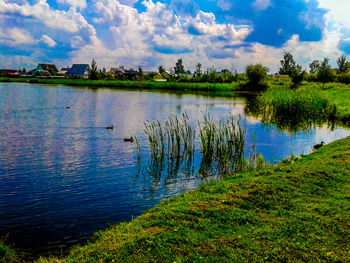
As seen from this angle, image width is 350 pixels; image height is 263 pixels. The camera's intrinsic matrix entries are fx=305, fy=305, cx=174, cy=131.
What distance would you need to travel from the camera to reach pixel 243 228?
7031 millimetres

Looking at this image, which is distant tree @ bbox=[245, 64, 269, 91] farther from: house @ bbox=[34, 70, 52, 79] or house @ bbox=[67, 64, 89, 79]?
house @ bbox=[34, 70, 52, 79]

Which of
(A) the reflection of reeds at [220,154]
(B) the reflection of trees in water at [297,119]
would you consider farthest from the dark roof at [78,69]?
(A) the reflection of reeds at [220,154]

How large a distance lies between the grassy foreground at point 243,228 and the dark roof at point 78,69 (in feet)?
504

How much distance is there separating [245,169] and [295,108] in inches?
901

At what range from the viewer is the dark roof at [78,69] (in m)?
153

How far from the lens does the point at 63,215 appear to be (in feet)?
33.3

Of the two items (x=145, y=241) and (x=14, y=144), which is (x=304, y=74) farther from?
(x=145, y=241)

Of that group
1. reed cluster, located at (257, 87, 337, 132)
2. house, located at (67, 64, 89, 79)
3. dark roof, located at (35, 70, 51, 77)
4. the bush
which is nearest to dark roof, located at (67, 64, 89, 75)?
house, located at (67, 64, 89, 79)

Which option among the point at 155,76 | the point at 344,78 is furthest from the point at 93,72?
the point at 344,78

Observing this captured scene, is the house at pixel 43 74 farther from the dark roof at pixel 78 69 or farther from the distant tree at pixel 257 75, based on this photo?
the distant tree at pixel 257 75

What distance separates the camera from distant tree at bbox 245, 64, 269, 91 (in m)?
84.9

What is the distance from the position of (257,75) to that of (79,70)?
100372 mm

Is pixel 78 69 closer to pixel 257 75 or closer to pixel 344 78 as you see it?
pixel 257 75

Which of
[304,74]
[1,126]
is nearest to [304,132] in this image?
[1,126]
